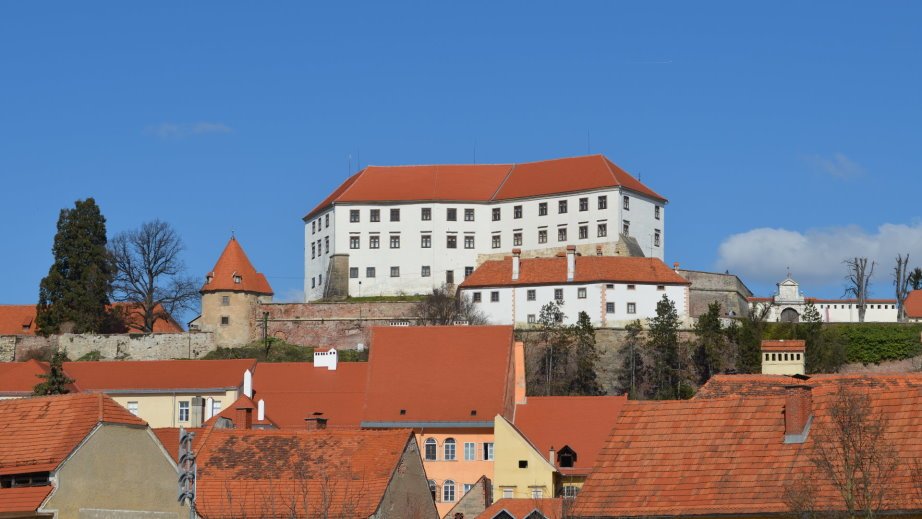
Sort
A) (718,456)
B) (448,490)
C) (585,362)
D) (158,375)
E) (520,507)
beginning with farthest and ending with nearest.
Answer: (585,362) → (158,375) → (448,490) → (520,507) → (718,456)

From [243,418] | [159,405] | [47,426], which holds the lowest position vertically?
[243,418]

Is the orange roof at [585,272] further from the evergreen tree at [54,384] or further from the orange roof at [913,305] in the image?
the evergreen tree at [54,384]

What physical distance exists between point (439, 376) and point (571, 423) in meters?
6.82

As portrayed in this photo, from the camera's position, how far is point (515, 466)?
204 feet

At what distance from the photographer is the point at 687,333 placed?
9875 centimetres

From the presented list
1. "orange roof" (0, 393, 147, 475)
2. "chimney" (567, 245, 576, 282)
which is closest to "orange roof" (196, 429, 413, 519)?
"orange roof" (0, 393, 147, 475)

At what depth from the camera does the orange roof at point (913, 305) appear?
366 feet

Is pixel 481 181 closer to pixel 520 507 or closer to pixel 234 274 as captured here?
pixel 234 274

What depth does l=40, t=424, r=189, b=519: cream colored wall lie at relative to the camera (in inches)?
1422

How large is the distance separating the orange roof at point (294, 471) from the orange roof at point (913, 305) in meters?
69.0

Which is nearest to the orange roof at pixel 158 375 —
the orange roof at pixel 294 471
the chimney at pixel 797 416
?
the orange roof at pixel 294 471

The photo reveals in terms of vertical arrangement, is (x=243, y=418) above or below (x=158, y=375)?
below

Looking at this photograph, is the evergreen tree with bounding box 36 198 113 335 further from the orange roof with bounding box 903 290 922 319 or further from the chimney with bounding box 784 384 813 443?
the chimney with bounding box 784 384 813 443

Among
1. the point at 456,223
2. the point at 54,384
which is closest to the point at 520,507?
the point at 54,384
